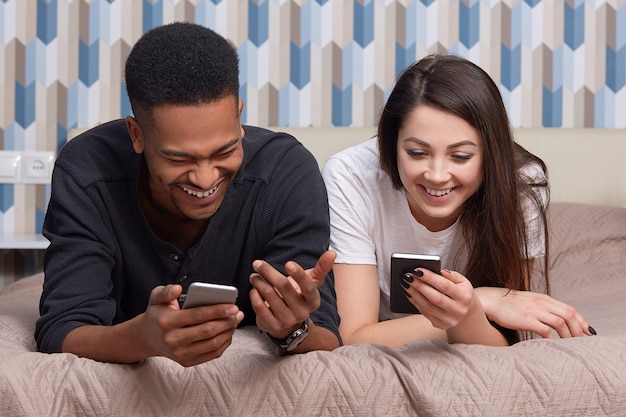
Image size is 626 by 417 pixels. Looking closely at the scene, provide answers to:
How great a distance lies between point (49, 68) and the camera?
2.64 m

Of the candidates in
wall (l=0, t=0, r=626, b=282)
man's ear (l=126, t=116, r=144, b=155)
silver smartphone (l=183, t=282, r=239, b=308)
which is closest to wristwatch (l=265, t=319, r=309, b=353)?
silver smartphone (l=183, t=282, r=239, b=308)

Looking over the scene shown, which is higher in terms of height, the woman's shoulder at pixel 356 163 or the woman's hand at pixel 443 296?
the woman's shoulder at pixel 356 163

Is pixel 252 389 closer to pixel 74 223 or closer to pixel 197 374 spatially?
pixel 197 374

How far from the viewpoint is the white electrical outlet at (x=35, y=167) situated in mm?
2592

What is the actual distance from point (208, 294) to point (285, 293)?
0.32 ft

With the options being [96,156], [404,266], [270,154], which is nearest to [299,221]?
[270,154]

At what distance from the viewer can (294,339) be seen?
1083 mm

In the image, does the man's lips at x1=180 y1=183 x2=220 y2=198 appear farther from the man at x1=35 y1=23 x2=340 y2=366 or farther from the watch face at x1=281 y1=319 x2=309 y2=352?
the watch face at x1=281 y1=319 x2=309 y2=352

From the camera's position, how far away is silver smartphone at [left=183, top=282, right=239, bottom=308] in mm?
948

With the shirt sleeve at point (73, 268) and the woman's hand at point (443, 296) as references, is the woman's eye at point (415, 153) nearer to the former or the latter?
the woman's hand at point (443, 296)

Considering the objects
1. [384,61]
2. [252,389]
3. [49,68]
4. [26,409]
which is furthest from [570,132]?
[26,409]

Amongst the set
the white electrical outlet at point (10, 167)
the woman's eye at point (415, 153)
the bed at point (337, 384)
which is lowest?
the bed at point (337, 384)

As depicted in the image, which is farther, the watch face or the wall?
the wall

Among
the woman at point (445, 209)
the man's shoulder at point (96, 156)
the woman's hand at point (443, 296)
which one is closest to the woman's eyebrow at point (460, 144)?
the woman at point (445, 209)
